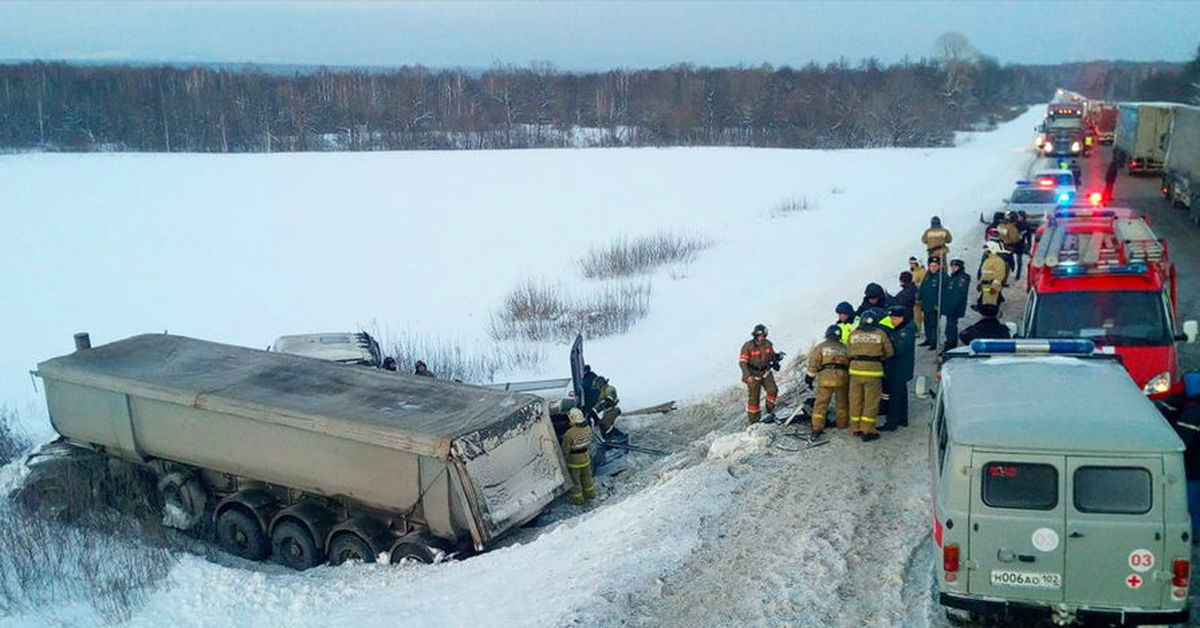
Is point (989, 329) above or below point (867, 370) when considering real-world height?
above

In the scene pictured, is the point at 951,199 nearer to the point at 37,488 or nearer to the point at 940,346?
the point at 940,346

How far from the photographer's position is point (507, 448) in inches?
416

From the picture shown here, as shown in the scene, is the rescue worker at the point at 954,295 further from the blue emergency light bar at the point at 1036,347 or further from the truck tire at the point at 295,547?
the truck tire at the point at 295,547

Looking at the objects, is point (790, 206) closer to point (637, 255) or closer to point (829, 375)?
point (637, 255)

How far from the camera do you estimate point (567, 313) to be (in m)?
25.5

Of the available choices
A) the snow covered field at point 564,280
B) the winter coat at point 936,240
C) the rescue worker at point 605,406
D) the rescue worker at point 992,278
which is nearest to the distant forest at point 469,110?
the snow covered field at point 564,280

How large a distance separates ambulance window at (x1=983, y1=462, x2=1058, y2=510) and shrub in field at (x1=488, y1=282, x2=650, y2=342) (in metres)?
17.6

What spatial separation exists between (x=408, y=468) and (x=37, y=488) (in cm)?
605

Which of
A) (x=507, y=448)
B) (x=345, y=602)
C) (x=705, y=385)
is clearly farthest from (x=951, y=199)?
(x=345, y=602)

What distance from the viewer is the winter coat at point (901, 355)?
1061cm

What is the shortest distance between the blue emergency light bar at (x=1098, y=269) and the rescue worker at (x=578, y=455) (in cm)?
602

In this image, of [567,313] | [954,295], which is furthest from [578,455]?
[567,313]

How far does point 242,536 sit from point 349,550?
1.97 m

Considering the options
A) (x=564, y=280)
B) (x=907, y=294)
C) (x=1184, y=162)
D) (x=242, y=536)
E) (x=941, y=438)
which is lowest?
(x=564, y=280)
